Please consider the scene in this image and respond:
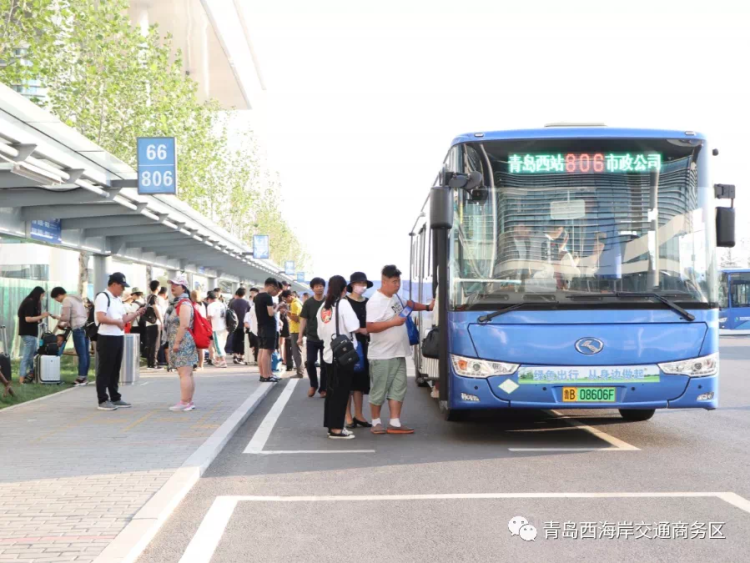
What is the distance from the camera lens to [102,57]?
24656mm

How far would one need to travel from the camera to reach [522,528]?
6.05 metres

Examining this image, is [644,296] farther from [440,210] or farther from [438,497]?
[438,497]

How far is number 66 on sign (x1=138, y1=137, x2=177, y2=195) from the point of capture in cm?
1734

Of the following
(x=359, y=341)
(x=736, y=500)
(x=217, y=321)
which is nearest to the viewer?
(x=736, y=500)

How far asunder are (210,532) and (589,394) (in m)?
4.60

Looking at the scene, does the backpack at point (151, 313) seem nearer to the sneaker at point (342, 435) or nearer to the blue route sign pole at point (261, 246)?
the sneaker at point (342, 435)

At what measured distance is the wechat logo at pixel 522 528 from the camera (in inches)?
231

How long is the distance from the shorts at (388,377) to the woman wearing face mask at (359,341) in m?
0.29

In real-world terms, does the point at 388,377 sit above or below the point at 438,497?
above

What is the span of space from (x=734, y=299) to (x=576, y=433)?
39.1m

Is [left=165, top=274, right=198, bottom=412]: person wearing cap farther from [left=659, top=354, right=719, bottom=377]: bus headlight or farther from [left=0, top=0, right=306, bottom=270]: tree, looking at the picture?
[left=0, top=0, right=306, bottom=270]: tree

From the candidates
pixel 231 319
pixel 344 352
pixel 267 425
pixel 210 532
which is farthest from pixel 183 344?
pixel 231 319

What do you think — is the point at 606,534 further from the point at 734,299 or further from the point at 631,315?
the point at 734,299

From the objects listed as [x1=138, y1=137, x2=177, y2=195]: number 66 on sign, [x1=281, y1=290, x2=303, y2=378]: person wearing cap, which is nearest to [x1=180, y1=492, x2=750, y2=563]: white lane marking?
[x1=138, y1=137, x2=177, y2=195]: number 66 on sign
